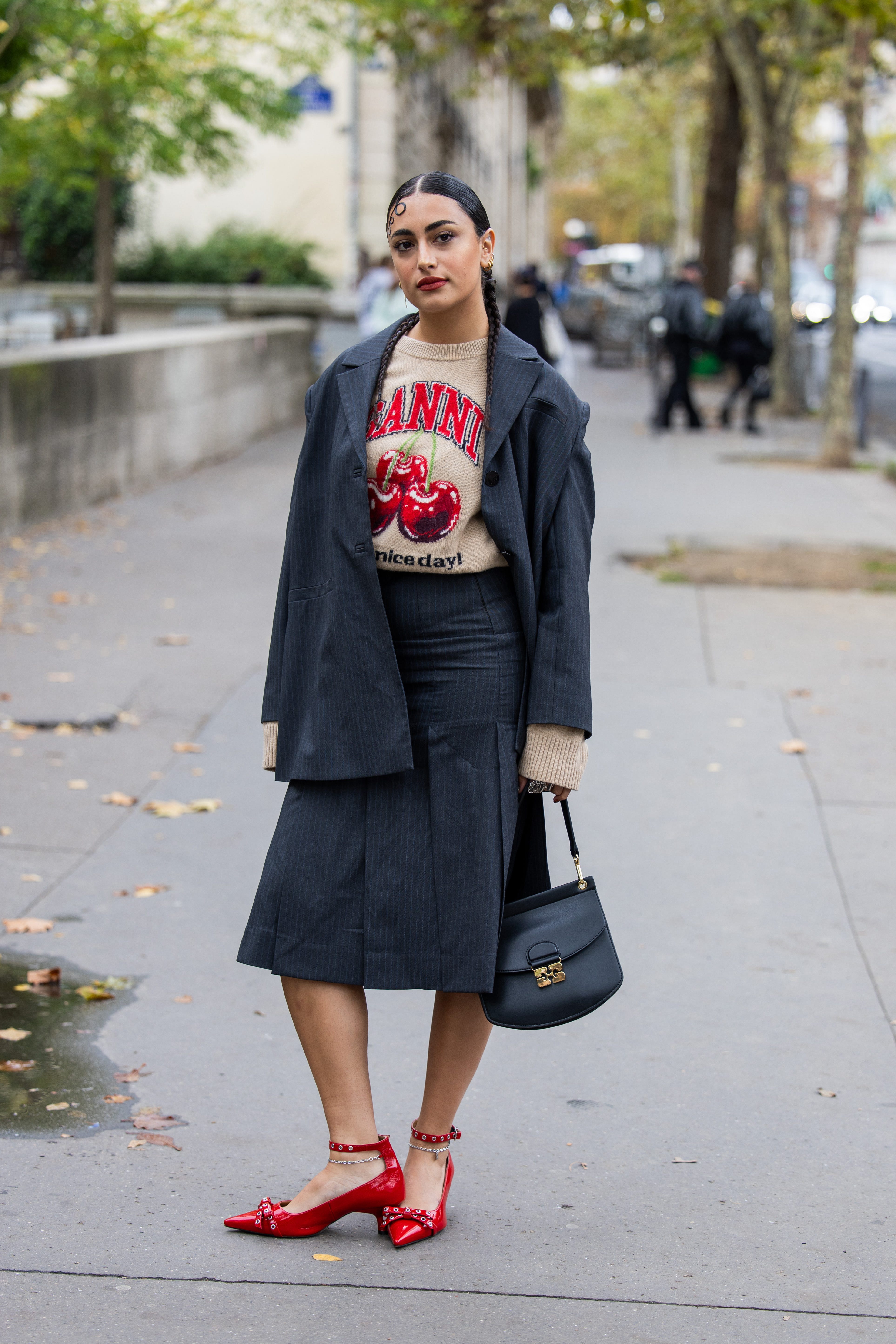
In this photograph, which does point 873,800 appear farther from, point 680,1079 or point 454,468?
point 454,468

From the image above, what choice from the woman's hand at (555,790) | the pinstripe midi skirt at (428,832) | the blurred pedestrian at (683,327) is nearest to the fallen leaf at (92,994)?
the pinstripe midi skirt at (428,832)

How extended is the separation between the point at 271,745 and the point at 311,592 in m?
0.31

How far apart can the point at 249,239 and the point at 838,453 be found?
1268 centimetres

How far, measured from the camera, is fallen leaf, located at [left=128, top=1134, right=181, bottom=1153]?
137 inches

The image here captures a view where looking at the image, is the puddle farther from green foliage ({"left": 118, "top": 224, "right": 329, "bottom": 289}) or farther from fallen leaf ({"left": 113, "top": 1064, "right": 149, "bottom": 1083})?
green foliage ({"left": 118, "top": 224, "right": 329, "bottom": 289})

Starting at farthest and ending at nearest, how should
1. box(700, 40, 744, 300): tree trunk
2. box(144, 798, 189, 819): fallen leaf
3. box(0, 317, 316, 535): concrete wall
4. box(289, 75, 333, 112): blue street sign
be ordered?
box(700, 40, 744, 300): tree trunk
box(289, 75, 333, 112): blue street sign
box(0, 317, 316, 535): concrete wall
box(144, 798, 189, 819): fallen leaf

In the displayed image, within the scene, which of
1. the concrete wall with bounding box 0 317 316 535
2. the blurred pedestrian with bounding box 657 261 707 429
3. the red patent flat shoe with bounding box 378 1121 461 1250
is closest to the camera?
the red patent flat shoe with bounding box 378 1121 461 1250

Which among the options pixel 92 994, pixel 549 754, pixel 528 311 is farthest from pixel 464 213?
pixel 528 311

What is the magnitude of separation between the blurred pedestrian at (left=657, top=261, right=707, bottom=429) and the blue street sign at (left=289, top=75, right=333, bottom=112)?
709 centimetres

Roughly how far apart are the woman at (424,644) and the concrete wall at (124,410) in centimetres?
499

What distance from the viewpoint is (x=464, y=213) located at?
2.94 m

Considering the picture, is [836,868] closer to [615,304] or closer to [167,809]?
[167,809]

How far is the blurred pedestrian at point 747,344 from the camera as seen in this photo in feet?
64.3

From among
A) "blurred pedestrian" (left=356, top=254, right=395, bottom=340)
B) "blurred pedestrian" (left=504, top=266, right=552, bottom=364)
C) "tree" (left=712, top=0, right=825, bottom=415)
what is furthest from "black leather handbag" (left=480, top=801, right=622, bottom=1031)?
"tree" (left=712, top=0, right=825, bottom=415)
